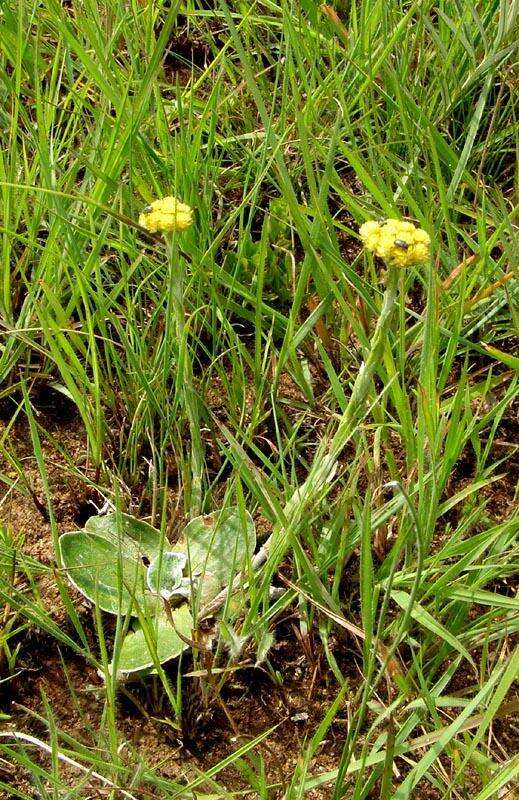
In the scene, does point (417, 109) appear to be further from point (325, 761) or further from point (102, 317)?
point (325, 761)

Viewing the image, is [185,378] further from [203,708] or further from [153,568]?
[203,708]

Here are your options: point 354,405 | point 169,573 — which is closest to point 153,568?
point 169,573

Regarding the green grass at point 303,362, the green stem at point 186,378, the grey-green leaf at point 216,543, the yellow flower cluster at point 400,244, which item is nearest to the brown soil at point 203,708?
the green grass at point 303,362

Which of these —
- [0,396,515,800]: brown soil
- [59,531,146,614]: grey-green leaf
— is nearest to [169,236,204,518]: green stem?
[59,531,146,614]: grey-green leaf

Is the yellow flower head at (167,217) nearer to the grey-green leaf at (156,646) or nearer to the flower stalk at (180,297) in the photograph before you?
the flower stalk at (180,297)

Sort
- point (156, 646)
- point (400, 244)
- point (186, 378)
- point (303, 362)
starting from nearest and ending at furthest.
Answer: point (400, 244) < point (156, 646) < point (186, 378) < point (303, 362)

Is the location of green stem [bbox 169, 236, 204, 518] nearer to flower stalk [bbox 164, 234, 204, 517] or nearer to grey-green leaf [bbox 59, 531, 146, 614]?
flower stalk [bbox 164, 234, 204, 517]

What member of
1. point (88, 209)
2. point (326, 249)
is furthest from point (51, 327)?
point (326, 249)
